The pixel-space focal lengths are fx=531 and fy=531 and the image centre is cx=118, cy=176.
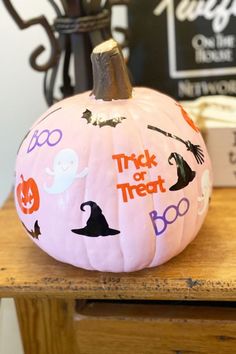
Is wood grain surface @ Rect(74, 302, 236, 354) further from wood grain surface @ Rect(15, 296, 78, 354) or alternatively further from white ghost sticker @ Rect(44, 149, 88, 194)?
white ghost sticker @ Rect(44, 149, 88, 194)

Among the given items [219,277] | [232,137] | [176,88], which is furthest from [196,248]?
[176,88]

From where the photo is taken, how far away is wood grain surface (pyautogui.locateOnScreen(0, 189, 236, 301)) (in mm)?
605

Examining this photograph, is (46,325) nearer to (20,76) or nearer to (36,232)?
(36,232)

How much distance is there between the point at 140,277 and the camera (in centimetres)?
63

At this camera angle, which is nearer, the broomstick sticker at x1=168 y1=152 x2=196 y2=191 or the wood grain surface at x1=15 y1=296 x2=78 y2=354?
the broomstick sticker at x1=168 y1=152 x2=196 y2=191

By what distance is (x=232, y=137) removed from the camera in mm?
810

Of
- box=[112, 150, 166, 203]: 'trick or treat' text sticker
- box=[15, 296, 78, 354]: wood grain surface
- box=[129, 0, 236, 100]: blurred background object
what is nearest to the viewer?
box=[112, 150, 166, 203]: 'trick or treat' text sticker

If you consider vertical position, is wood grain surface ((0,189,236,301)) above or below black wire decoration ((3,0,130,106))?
below

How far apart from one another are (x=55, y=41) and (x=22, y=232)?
11.6 inches

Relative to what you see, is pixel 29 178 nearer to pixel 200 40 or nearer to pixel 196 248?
pixel 196 248

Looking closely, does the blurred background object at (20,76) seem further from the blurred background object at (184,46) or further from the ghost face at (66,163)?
the ghost face at (66,163)

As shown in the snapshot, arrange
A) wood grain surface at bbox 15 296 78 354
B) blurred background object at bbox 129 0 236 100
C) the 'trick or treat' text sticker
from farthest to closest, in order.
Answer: blurred background object at bbox 129 0 236 100 → wood grain surface at bbox 15 296 78 354 → the 'trick or treat' text sticker

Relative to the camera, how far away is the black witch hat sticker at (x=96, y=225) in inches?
22.9

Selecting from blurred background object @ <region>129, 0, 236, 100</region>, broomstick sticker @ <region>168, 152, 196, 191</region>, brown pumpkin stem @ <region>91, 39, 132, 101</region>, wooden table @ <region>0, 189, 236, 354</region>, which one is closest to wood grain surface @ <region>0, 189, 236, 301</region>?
wooden table @ <region>0, 189, 236, 354</region>
